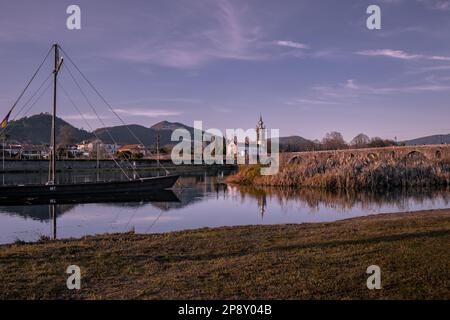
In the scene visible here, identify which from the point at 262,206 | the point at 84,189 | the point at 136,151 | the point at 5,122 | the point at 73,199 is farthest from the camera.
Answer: the point at 136,151

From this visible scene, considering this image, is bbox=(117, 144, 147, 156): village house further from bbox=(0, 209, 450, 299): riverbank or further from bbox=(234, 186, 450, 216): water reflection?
bbox=(0, 209, 450, 299): riverbank

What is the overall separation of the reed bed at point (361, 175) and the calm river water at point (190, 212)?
19.0 ft

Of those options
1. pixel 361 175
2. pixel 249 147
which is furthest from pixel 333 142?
pixel 361 175

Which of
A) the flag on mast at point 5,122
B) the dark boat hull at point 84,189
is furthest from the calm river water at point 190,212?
the flag on mast at point 5,122

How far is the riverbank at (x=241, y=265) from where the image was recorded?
7184mm

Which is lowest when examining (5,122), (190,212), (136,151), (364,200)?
(190,212)

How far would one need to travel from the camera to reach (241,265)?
357 inches

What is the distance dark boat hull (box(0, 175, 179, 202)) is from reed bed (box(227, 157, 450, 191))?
12.8 meters

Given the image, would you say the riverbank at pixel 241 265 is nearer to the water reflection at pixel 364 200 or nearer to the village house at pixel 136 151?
the water reflection at pixel 364 200

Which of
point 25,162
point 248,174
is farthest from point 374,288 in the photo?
point 25,162

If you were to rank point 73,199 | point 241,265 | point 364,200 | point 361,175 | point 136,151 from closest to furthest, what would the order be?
point 241,265, point 364,200, point 73,199, point 361,175, point 136,151

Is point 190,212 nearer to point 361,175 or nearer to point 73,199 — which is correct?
point 73,199

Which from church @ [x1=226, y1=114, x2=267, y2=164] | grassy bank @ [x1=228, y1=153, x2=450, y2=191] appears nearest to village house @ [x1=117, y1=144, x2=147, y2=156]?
church @ [x1=226, y1=114, x2=267, y2=164]
